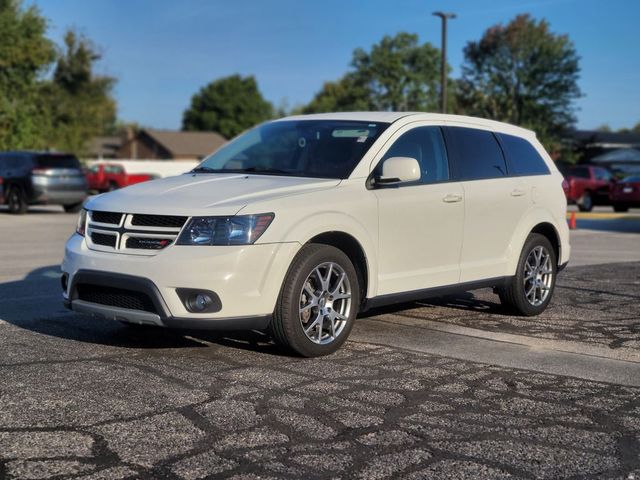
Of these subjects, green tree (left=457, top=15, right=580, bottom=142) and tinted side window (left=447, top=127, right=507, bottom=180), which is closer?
tinted side window (left=447, top=127, right=507, bottom=180)

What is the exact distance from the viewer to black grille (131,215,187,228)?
5824mm

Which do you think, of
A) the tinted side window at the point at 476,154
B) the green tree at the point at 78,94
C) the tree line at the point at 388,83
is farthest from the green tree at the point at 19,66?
the tinted side window at the point at 476,154

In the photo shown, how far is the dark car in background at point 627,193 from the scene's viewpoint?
30.1m

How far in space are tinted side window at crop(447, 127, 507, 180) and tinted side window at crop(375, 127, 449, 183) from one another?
0.15m

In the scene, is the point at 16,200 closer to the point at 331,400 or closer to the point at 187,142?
the point at 331,400

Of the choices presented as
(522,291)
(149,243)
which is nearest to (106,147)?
(522,291)

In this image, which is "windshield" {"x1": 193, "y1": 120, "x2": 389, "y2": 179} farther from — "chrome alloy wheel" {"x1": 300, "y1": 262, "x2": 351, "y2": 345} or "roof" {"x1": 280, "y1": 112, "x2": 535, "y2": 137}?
"chrome alloy wheel" {"x1": 300, "y1": 262, "x2": 351, "y2": 345}

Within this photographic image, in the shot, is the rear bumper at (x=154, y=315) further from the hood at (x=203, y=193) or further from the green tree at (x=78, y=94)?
the green tree at (x=78, y=94)

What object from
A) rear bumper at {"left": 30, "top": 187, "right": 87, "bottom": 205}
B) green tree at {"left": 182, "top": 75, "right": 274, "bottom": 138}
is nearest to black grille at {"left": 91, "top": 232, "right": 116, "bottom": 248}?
rear bumper at {"left": 30, "top": 187, "right": 87, "bottom": 205}

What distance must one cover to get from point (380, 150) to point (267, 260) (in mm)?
1572

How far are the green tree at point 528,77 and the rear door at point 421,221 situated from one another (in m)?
70.2

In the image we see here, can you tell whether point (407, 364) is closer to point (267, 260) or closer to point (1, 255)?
point (267, 260)

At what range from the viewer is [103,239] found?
6.23 metres

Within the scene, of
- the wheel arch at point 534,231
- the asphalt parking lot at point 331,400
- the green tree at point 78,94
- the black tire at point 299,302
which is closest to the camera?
the asphalt parking lot at point 331,400
